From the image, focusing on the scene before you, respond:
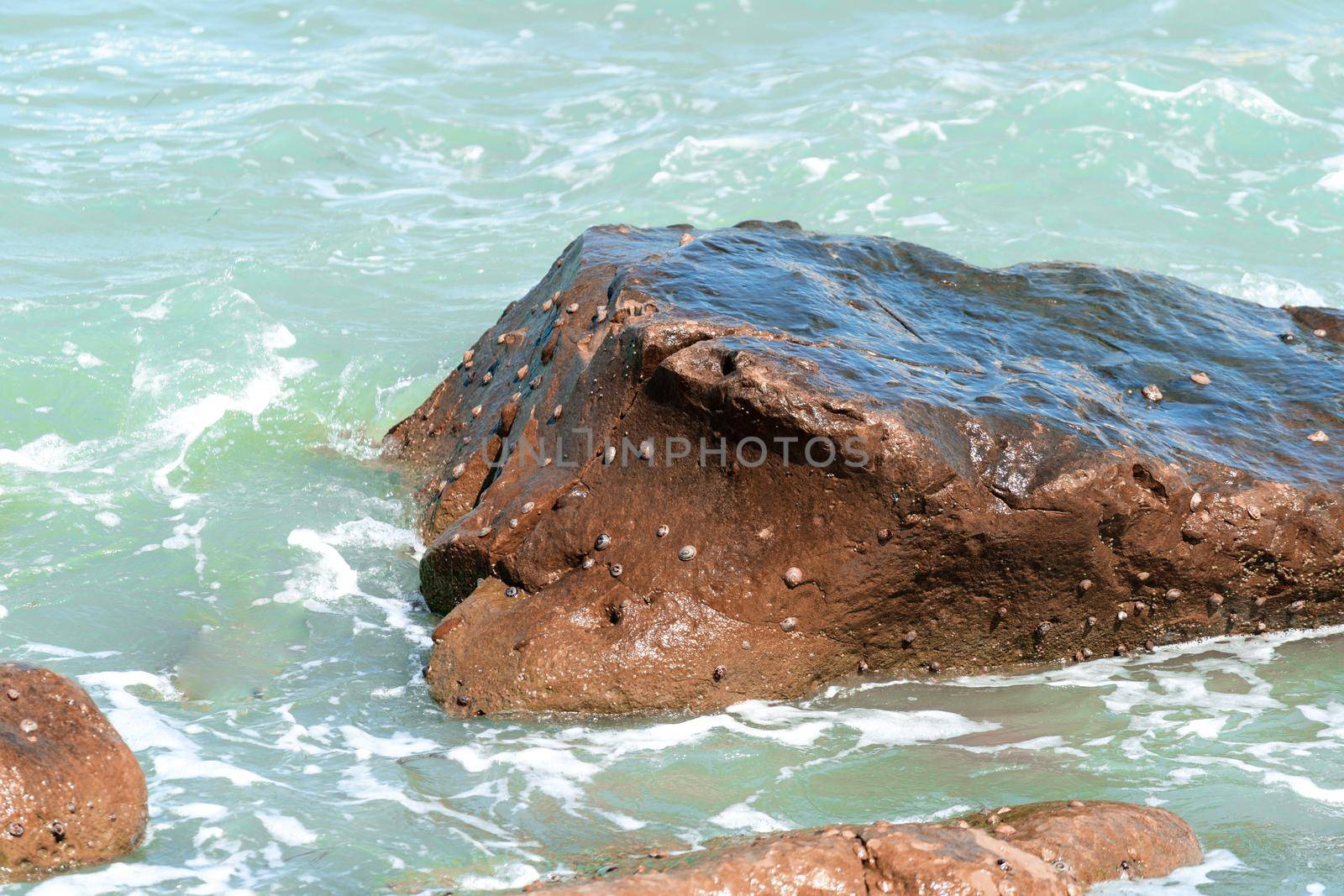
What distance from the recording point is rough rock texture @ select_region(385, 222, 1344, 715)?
503 centimetres

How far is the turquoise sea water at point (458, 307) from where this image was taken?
4480 mm

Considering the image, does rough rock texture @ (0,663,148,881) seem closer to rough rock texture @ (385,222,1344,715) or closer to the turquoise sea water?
the turquoise sea water

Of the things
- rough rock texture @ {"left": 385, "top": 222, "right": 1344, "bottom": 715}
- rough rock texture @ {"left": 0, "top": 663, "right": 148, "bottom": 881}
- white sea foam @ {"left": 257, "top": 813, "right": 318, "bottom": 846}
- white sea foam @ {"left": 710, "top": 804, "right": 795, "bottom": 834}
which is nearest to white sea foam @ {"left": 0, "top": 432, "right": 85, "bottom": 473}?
rough rock texture @ {"left": 385, "top": 222, "right": 1344, "bottom": 715}

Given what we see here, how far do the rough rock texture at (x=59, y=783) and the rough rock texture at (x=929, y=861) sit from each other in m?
1.59

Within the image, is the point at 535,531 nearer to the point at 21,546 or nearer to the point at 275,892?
the point at 275,892

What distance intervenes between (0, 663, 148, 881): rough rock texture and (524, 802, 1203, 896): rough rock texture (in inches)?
62.6

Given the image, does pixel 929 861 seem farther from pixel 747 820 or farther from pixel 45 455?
pixel 45 455

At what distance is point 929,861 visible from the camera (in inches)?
141

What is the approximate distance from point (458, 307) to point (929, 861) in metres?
7.92

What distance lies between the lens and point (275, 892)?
3924 mm

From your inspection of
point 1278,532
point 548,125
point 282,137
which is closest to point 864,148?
point 548,125

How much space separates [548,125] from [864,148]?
3.92 m

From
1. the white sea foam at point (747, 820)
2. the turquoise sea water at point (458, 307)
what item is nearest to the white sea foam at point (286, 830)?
the turquoise sea water at point (458, 307)

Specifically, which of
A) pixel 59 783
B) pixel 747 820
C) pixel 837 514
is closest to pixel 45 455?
pixel 59 783
